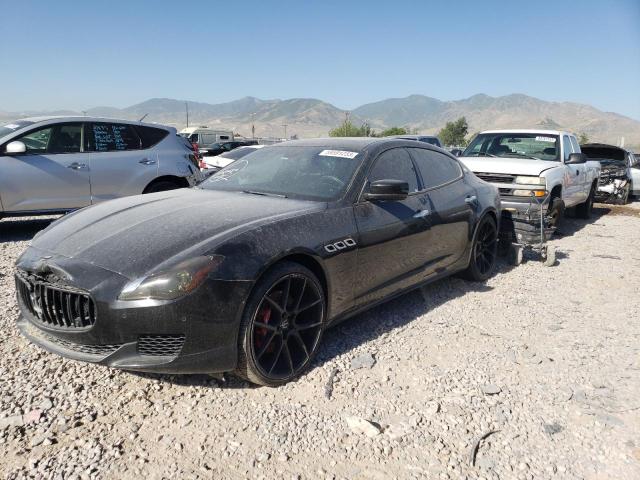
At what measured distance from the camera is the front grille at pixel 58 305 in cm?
261

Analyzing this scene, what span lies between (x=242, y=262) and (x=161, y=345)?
0.61 meters

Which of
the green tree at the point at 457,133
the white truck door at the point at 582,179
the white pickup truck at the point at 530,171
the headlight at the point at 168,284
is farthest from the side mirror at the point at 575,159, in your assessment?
the green tree at the point at 457,133

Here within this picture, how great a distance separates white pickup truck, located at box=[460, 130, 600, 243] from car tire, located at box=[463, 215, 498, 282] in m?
0.87

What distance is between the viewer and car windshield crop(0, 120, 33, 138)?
664cm

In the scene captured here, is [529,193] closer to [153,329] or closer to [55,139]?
[153,329]

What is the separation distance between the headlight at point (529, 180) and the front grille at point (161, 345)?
6439 millimetres

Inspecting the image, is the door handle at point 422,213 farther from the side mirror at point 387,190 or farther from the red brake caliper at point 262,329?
the red brake caliper at point 262,329

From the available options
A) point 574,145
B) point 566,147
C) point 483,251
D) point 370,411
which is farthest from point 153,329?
point 574,145

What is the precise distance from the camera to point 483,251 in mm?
5477

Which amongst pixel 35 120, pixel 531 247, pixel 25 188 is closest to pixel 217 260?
pixel 531 247

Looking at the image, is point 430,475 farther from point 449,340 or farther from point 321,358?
point 449,340

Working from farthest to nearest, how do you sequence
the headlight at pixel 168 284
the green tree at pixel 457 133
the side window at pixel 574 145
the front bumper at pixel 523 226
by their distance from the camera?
the green tree at pixel 457 133 < the side window at pixel 574 145 < the front bumper at pixel 523 226 < the headlight at pixel 168 284

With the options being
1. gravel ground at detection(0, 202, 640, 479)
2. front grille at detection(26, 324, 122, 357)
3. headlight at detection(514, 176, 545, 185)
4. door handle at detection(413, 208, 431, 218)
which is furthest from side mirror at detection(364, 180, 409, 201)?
headlight at detection(514, 176, 545, 185)

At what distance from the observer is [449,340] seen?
383cm
